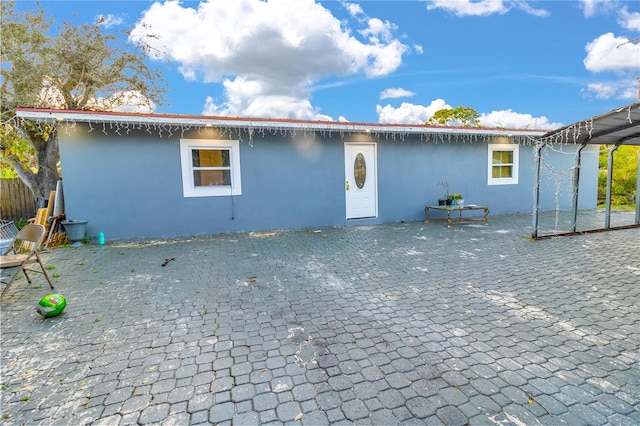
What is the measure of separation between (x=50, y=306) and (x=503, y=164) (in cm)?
1137

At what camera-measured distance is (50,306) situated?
10.3 ft

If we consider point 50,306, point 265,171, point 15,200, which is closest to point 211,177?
point 265,171

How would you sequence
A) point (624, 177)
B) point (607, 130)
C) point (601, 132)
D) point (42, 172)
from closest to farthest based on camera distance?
point (607, 130) < point (601, 132) < point (42, 172) < point (624, 177)

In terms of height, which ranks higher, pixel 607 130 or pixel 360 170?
pixel 607 130

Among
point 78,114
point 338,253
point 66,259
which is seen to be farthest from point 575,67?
point 66,259

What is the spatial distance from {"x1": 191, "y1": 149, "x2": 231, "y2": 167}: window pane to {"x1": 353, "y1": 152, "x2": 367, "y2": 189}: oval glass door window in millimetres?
3366

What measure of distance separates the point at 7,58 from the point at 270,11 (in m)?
7.34

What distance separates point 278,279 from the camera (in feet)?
14.2

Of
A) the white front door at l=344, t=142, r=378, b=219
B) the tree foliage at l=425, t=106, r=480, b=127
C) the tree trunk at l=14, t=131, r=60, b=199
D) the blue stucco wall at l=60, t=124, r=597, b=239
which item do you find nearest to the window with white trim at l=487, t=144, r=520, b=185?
the blue stucco wall at l=60, t=124, r=597, b=239

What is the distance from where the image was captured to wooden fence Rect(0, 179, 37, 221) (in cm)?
898

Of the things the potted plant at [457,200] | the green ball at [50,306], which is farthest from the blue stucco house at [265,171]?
the green ball at [50,306]

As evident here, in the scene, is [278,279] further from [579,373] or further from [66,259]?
[66,259]

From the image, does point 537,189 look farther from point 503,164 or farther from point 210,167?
point 210,167

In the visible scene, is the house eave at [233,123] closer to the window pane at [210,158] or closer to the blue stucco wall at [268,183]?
the blue stucco wall at [268,183]
